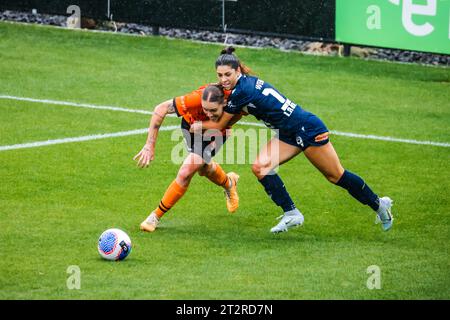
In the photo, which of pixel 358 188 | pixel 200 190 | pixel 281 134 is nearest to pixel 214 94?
pixel 281 134

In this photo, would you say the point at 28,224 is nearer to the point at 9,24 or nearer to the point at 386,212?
the point at 386,212

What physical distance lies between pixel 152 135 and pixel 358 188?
2.28 metres

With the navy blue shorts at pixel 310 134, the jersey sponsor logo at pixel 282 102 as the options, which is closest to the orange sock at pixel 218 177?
the navy blue shorts at pixel 310 134

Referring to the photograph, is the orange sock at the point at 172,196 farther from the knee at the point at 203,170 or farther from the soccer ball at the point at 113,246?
the soccer ball at the point at 113,246

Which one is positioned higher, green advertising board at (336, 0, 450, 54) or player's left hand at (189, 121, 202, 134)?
green advertising board at (336, 0, 450, 54)

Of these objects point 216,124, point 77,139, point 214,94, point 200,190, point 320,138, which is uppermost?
point 214,94

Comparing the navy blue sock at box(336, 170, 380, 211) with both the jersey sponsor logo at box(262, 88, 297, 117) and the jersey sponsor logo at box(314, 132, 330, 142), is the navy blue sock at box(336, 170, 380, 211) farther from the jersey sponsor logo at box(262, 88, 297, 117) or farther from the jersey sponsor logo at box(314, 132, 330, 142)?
the jersey sponsor logo at box(262, 88, 297, 117)

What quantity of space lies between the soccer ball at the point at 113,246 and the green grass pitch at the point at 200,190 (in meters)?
0.11

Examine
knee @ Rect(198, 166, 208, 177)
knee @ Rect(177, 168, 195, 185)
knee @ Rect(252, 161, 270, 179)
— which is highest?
knee @ Rect(252, 161, 270, 179)

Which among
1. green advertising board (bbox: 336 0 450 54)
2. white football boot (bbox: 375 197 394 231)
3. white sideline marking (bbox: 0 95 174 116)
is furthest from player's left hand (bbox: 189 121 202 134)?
green advertising board (bbox: 336 0 450 54)

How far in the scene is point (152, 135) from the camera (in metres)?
11.7

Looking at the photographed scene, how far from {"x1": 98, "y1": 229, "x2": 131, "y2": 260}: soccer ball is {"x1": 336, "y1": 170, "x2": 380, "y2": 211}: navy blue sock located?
2547mm

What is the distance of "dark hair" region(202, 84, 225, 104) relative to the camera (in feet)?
37.4

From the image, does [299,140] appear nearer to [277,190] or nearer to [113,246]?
[277,190]
